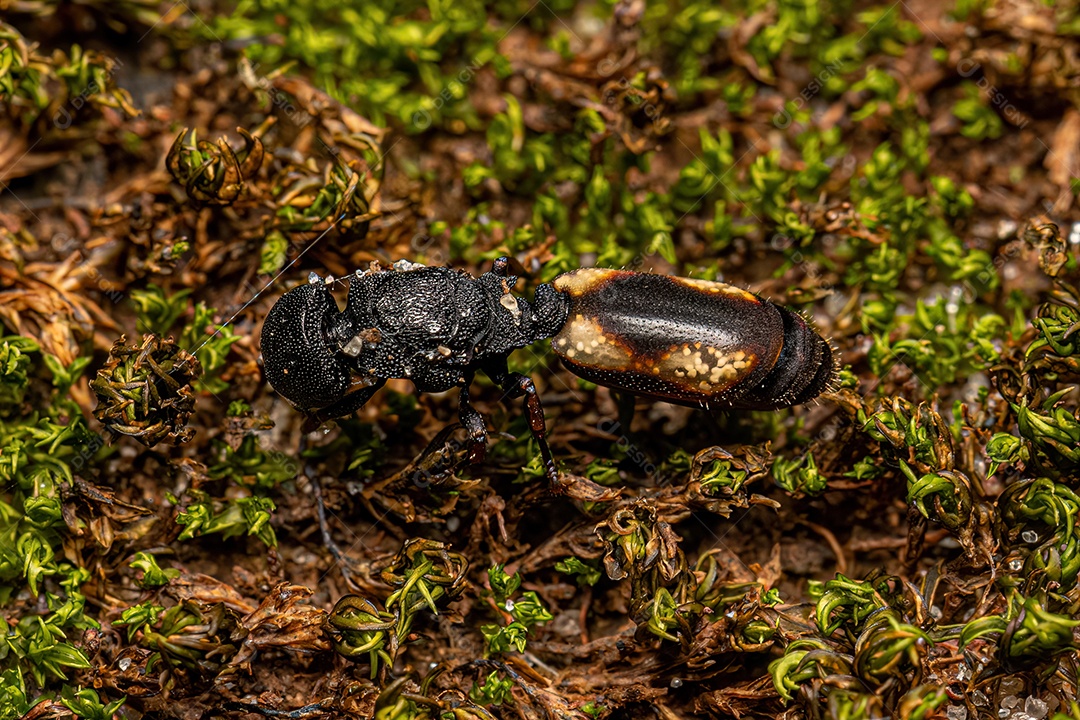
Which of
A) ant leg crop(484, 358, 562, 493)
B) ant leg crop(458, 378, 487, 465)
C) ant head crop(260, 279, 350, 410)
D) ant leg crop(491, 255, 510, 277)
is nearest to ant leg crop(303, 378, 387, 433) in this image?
ant head crop(260, 279, 350, 410)

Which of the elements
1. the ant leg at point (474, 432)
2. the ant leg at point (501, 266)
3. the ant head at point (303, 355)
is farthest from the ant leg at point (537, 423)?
the ant head at point (303, 355)

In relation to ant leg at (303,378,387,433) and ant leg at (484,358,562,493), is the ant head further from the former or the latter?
ant leg at (484,358,562,493)

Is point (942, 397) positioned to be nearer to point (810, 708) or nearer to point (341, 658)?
point (810, 708)

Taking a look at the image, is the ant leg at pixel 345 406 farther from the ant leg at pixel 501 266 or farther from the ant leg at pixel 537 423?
the ant leg at pixel 501 266

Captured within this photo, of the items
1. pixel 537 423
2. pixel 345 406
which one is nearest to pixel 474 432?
pixel 537 423

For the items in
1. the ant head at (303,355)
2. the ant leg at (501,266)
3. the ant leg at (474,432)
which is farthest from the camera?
the ant leg at (501,266)

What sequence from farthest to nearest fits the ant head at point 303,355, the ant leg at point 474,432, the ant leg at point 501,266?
the ant leg at point 501,266
the ant leg at point 474,432
the ant head at point 303,355

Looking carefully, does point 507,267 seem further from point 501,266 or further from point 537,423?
point 537,423

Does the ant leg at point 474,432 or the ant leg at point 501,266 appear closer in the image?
the ant leg at point 474,432
